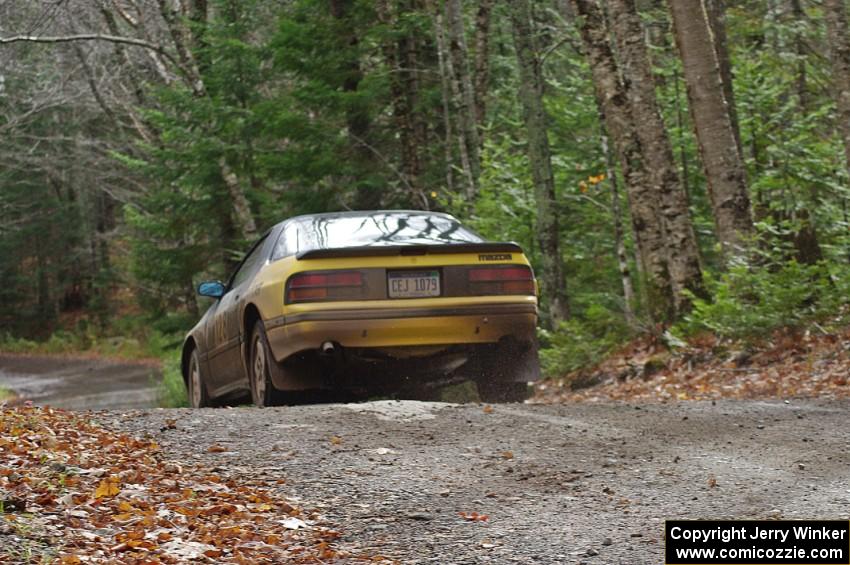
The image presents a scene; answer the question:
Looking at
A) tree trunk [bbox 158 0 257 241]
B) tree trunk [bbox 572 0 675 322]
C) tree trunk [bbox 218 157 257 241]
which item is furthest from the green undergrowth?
tree trunk [bbox 158 0 257 241]

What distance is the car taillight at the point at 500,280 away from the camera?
10.1m

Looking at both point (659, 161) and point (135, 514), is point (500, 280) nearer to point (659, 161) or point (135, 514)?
point (135, 514)

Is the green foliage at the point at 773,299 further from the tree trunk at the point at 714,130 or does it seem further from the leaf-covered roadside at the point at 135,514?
the leaf-covered roadside at the point at 135,514

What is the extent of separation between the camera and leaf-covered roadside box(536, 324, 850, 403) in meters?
11.6

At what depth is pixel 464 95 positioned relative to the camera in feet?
65.3

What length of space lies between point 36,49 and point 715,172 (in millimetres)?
31678

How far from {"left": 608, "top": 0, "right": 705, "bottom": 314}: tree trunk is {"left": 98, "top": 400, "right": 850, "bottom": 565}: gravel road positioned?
191 inches

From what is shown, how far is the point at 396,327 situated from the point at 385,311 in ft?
0.51

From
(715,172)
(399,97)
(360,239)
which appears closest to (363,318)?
(360,239)

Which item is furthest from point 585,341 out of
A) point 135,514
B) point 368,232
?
point 135,514

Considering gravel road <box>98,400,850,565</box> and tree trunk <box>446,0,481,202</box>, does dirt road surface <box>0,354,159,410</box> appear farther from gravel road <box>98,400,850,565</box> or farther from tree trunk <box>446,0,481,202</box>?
gravel road <box>98,400,850,565</box>

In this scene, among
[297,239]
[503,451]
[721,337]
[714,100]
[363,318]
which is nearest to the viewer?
[503,451]

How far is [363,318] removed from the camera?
32.1 ft

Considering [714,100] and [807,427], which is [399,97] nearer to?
[714,100]
